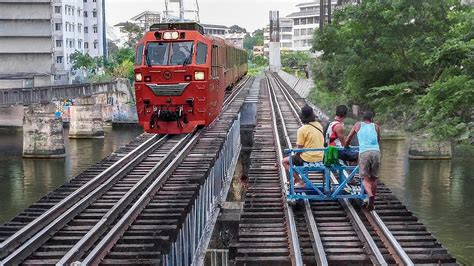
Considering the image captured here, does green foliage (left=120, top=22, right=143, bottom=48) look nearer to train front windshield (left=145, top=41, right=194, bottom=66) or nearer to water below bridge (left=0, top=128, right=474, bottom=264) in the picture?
water below bridge (left=0, top=128, right=474, bottom=264)

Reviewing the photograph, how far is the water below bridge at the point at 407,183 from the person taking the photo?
66.8 ft

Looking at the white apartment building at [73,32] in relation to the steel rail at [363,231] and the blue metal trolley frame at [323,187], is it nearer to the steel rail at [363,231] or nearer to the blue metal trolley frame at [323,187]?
the blue metal trolley frame at [323,187]

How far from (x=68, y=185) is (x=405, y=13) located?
65.8 ft

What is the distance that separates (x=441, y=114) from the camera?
2023 cm

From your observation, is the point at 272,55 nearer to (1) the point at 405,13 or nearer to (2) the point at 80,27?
(2) the point at 80,27

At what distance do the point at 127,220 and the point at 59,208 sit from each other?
1492 millimetres

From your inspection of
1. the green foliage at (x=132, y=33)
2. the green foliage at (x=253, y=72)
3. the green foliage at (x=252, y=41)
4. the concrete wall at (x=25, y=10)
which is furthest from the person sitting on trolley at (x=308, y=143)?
the green foliage at (x=252, y=41)

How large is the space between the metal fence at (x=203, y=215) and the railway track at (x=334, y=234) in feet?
2.86

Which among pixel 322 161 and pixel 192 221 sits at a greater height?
pixel 322 161

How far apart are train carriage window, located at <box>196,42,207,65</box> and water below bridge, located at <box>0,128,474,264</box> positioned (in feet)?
28.9

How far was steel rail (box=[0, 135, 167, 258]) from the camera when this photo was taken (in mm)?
9195

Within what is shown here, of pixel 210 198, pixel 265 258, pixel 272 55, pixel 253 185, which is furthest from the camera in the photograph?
pixel 272 55

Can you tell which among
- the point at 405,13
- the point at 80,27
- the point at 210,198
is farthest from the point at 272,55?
the point at 210,198

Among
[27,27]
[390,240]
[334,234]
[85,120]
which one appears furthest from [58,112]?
[390,240]
